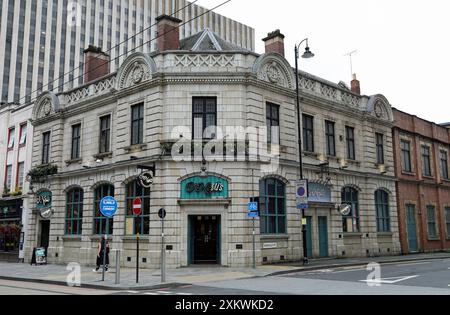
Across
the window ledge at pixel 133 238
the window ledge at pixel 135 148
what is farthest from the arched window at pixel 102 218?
the window ledge at pixel 135 148

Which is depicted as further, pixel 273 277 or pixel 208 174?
pixel 208 174

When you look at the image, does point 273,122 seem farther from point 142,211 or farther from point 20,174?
point 20,174

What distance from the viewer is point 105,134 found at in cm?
2758

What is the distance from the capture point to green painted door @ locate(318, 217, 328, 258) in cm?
2700

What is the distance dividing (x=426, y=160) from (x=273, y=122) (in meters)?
18.3

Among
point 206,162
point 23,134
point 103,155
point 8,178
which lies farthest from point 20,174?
point 206,162

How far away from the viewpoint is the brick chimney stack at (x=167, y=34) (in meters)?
25.3

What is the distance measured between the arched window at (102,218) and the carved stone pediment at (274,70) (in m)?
10.5

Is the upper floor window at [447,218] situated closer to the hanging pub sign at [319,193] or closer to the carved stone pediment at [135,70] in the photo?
the hanging pub sign at [319,193]

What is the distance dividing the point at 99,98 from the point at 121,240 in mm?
8673

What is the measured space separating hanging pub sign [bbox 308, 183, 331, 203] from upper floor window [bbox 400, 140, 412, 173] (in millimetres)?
9675
